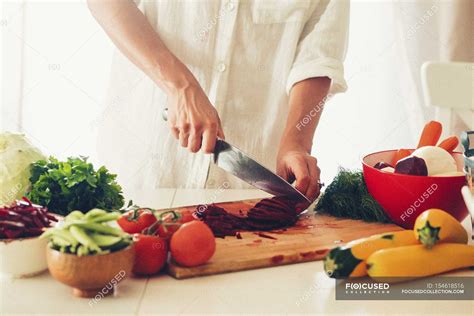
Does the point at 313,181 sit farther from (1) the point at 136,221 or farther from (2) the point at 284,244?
(1) the point at 136,221

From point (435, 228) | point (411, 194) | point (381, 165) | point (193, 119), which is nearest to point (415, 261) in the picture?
point (435, 228)

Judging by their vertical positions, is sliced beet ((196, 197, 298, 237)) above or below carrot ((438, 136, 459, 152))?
below

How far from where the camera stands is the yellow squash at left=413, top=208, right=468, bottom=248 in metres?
1.21

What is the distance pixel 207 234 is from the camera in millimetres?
1234

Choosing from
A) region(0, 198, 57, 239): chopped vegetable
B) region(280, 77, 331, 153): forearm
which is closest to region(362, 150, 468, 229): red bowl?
region(280, 77, 331, 153): forearm

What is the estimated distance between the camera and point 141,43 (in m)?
1.80

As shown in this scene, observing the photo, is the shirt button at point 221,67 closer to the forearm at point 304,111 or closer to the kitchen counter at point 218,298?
the forearm at point 304,111

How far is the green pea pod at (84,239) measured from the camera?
3.54ft

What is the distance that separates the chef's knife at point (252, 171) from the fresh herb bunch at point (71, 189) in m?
0.29

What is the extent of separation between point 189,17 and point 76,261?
1.06 m

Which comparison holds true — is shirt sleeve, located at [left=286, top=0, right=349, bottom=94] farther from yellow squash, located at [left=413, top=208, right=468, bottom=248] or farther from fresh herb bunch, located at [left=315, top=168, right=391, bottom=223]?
yellow squash, located at [left=413, top=208, right=468, bottom=248]

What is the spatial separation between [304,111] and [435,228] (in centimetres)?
76

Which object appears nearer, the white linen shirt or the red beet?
the red beet

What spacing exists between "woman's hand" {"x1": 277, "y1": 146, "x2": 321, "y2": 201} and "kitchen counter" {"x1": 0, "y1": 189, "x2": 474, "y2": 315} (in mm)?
430
